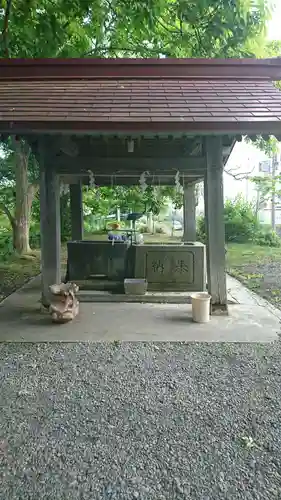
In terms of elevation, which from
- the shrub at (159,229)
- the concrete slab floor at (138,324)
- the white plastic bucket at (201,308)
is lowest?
the concrete slab floor at (138,324)

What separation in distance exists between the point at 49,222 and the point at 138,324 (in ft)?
5.93

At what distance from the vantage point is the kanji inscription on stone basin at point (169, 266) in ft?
17.9

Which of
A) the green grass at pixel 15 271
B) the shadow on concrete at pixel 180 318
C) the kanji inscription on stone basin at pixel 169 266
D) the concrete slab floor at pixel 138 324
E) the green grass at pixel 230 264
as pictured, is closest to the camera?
the concrete slab floor at pixel 138 324

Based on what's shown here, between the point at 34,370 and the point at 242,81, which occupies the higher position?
the point at 242,81

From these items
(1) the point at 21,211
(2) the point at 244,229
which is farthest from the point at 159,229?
(1) the point at 21,211

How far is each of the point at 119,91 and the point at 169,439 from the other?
385 centimetres

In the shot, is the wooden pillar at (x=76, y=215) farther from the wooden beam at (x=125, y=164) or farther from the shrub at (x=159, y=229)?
the shrub at (x=159, y=229)

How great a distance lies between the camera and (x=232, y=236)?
44.3 feet

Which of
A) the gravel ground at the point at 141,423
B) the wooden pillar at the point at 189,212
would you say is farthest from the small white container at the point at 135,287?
the wooden pillar at the point at 189,212

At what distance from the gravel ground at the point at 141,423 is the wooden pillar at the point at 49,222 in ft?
4.73

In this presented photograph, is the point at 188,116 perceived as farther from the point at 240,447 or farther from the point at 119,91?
the point at 240,447

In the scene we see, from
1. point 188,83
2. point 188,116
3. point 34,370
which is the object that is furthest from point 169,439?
Answer: point 188,83

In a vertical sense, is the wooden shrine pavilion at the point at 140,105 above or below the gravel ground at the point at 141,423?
above

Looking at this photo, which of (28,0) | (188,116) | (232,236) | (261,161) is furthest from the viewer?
(261,161)
